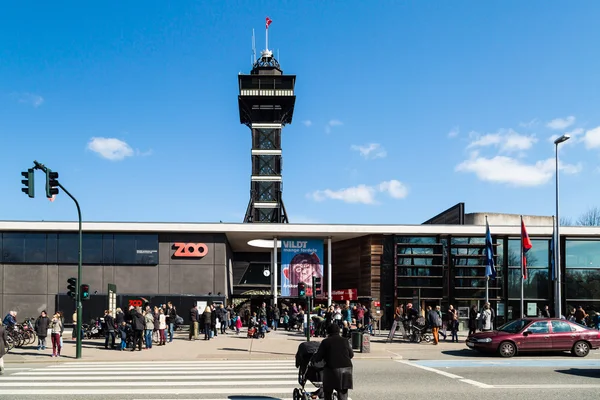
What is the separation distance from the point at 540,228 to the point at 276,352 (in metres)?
21.6

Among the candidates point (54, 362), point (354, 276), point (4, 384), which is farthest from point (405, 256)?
point (4, 384)

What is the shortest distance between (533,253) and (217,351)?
23397 millimetres

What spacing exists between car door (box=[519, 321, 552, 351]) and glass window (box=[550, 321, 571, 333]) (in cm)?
29

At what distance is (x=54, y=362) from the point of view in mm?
18688

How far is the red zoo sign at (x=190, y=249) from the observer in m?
34.8

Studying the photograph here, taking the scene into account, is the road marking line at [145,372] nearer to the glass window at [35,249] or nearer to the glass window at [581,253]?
the glass window at [35,249]

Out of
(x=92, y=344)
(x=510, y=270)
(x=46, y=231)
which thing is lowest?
(x=92, y=344)

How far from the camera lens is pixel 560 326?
1991 centimetres

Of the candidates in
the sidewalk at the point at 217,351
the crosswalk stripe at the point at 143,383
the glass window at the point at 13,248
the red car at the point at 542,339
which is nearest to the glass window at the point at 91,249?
the glass window at the point at 13,248

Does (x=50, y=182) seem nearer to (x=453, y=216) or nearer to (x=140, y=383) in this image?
(x=140, y=383)

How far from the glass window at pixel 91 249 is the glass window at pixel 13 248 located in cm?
361

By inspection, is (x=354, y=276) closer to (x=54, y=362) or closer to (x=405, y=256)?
(x=405, y=256)

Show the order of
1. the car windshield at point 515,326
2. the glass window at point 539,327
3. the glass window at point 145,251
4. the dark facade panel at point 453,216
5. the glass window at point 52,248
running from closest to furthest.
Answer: the glass window at point 539,327, the car windshield at point 515,326, the glass window at point 52,248, the glass window at point 145,251, the dark facade panel at point 453,216

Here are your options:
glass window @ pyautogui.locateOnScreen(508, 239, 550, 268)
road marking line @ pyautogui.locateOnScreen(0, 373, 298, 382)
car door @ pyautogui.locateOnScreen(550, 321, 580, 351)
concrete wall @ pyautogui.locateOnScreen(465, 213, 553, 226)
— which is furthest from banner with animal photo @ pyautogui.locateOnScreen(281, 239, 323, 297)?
road marking line @ pyautogui.locateOnScreen(0, 373, 298, 382)
